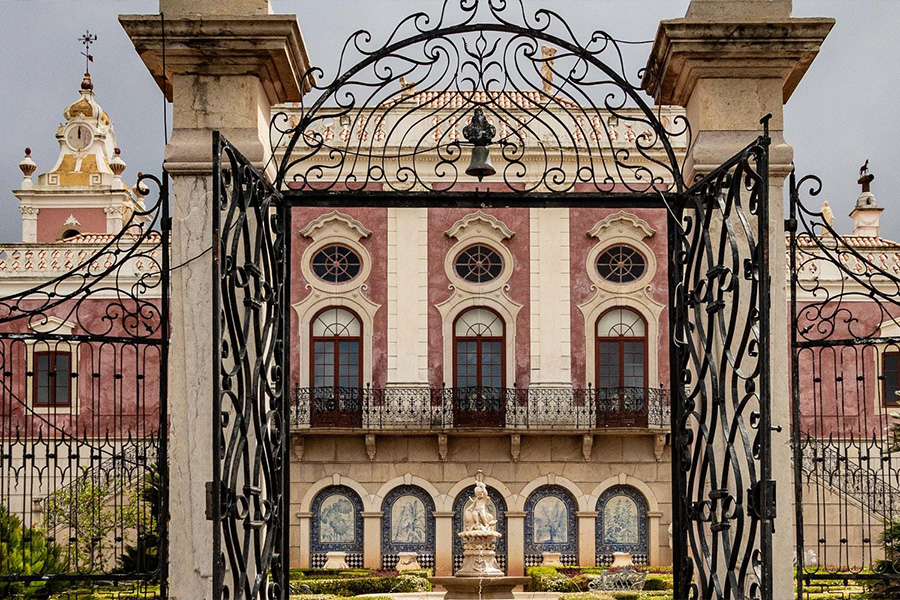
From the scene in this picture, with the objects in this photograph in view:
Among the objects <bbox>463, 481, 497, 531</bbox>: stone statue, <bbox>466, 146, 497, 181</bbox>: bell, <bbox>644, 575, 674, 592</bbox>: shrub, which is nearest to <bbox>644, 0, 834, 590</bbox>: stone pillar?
<bbox>466, 146, 497, 181</bbox>: bell

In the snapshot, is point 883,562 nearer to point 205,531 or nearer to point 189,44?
point 205,531

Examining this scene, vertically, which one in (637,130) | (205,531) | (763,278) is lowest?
(205,531)

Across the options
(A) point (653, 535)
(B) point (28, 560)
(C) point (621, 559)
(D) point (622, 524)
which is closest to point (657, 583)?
(C) point (621, 559)

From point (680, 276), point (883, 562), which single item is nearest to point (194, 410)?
point (680, 276)

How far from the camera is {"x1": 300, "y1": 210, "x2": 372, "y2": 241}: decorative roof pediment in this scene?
85.0ft

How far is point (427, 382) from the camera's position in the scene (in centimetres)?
2553

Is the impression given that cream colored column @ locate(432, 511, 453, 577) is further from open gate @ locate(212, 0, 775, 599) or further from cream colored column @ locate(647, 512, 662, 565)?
open gate @ locate(212, 0, 775, 599)

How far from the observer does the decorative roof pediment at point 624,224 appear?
1022 inches

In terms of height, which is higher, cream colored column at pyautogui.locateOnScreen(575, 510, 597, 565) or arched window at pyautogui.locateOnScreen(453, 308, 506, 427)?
arched window at pyautogui.locateOnScreen(453, 308, 506, 427)

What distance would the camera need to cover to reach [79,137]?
1608 inches

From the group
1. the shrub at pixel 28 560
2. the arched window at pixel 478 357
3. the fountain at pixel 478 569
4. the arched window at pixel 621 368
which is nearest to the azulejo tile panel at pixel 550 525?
the arched window at pixel 621 368

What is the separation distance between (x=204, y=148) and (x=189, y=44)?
1.65ft

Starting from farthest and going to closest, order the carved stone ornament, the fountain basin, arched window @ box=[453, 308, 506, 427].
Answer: arched window @ box=[453, 308, 506, 427] → the carved stone ornament → the fountain basin

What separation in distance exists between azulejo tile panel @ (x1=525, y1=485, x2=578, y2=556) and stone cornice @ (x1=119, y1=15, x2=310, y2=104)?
19.5 m
